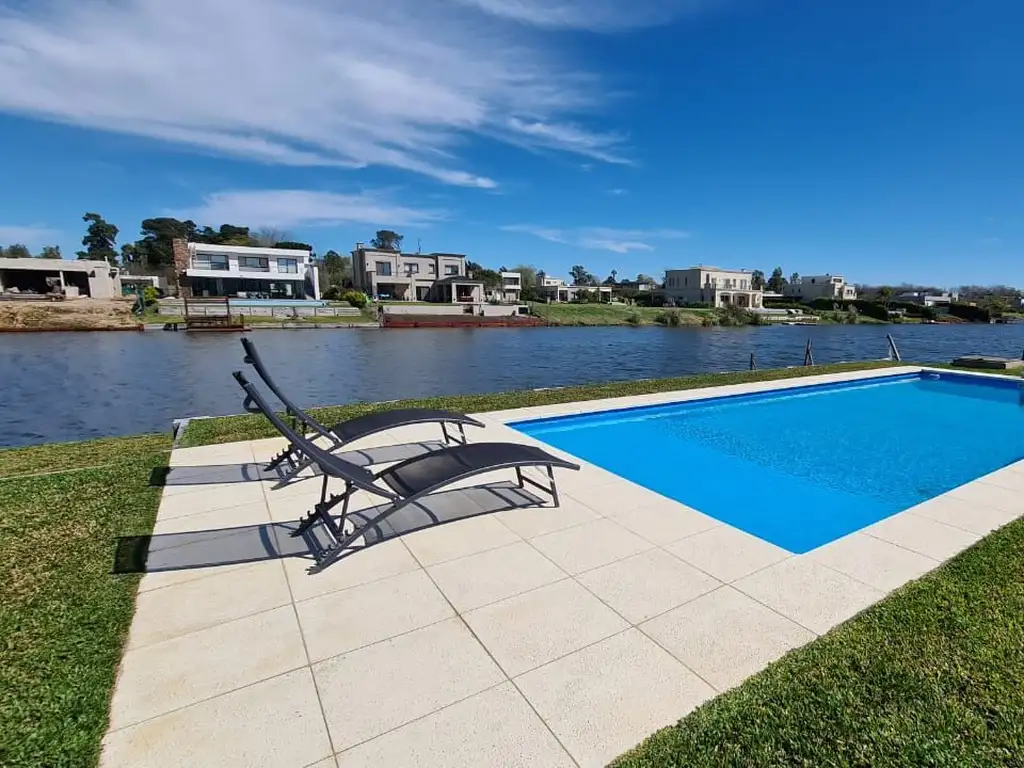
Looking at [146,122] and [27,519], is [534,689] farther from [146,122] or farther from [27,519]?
[146,122]

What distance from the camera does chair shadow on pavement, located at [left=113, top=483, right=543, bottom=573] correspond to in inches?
129

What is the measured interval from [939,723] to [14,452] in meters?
9.17

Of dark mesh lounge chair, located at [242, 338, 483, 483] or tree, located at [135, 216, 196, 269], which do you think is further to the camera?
tree, located at [135, 216, 196, 269]

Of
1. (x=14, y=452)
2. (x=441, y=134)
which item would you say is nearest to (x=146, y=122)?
(x=441, y=134)

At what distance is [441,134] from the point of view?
2177 centimetres

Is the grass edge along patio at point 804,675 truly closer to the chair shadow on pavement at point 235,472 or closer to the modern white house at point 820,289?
the chair shadow on pavement at point 235,472

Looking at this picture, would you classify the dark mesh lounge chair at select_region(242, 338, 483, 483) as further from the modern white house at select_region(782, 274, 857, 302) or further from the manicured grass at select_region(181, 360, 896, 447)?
the modern white house at select_region(782, 274, 857, 302)

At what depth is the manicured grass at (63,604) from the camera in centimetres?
191

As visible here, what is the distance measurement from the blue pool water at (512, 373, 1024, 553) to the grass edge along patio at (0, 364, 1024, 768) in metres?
1.74

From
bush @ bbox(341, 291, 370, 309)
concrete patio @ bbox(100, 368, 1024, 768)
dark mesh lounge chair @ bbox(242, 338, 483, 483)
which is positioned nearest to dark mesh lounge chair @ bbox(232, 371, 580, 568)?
concrete patio @ bbox(100, 368, 1024, 768)

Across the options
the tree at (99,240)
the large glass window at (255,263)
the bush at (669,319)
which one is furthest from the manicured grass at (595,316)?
the tree at (99,240)

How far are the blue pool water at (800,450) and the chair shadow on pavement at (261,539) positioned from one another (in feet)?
8.16

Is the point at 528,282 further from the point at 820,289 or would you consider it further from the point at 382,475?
the point at 382,475

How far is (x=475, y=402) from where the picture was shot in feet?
28.6
